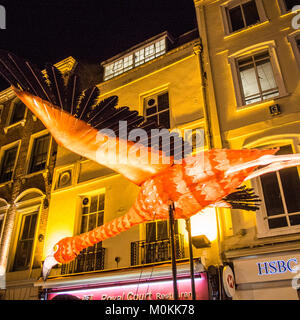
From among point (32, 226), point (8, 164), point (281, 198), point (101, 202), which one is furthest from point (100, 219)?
point (8, 164)

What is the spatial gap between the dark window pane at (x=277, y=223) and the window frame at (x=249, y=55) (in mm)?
3368

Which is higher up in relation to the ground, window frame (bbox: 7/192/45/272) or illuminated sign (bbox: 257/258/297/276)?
window frame (bbox: 7/192/45/272)

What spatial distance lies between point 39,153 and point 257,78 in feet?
31.4

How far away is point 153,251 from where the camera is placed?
26.4 feet

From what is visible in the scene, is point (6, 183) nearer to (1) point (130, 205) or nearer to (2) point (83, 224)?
(2) point (83, 224)

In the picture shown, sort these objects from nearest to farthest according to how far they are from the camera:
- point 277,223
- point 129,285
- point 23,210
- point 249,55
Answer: point 277,223
point 129,285
point 249,55
point 23,210

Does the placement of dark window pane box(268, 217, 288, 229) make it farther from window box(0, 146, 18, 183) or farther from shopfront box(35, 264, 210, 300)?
window box(0, 146, 18, 183)

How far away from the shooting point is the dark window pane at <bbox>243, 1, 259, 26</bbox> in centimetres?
989

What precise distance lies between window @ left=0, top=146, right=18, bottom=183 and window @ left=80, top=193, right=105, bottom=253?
4780 millimetres

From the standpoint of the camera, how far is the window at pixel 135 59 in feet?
39.1

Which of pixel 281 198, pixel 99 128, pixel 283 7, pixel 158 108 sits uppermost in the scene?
pixel 283 7

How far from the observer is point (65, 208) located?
1042 centimetres

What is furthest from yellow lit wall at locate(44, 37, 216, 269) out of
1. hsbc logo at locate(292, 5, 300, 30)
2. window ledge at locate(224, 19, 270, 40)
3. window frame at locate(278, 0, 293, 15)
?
hsbc logo at locate(292, 5, 300, 30)

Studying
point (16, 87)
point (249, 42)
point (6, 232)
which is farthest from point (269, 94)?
point (6, 232)
